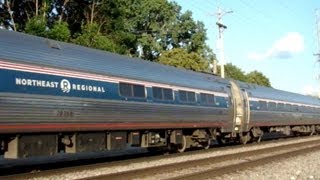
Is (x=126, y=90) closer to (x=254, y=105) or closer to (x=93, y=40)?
(x=254, y=105)

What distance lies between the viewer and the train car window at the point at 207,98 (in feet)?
76.9

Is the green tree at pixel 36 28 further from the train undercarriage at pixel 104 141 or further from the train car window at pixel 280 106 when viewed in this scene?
the train car window at pixel 280 106

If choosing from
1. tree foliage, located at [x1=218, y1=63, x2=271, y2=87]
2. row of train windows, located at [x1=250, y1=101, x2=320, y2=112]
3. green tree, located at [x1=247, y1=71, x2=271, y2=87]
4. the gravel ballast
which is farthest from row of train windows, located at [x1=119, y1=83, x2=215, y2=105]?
green tree, located at [x1=247, y1=71, x2=271, y2=87]

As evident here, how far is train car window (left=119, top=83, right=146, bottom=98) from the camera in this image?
1738 cm

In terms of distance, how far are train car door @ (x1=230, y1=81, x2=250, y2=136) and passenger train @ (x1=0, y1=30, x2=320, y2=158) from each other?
47cm

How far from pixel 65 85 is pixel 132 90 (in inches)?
140

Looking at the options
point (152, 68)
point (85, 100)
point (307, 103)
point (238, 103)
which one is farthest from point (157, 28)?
point (85, 100)

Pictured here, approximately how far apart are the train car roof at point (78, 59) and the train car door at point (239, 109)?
5415 mm

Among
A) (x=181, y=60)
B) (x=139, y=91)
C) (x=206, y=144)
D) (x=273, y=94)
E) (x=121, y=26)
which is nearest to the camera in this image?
(x=139, y=91)

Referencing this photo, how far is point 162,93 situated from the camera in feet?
65.4

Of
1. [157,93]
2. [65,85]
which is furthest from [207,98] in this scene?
[65,85]

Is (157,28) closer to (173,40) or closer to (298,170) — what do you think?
(173,40)

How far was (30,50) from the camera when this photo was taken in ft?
45.8

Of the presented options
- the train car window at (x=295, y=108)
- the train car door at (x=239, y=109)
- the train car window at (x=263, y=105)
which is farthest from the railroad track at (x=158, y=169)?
the train car window at (x=295, y=108)
